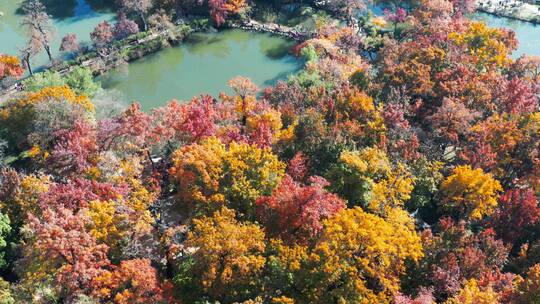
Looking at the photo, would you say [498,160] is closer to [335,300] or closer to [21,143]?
[335,300]

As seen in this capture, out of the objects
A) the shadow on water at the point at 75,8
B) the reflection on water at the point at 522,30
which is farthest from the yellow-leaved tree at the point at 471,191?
the shadow on water at the point at 75,8

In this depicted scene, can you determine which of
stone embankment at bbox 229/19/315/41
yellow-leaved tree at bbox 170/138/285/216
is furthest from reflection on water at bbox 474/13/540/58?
yellow-leaved tree at bbox 170/138/285/216

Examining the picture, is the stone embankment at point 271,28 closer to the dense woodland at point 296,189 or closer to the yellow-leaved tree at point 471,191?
the dense woodland at point 296,189

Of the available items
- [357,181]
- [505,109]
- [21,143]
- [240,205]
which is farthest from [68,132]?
[505,109]

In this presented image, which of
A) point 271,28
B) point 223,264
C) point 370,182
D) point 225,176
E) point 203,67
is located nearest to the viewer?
point 223,264

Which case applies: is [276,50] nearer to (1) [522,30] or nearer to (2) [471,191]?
(1) [522,30]

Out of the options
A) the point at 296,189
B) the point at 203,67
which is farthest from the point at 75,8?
the point at 296,189

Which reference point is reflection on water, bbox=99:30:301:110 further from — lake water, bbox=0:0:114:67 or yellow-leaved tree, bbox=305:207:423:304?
yellow-leaved tree, bbox=305:207:423:304
